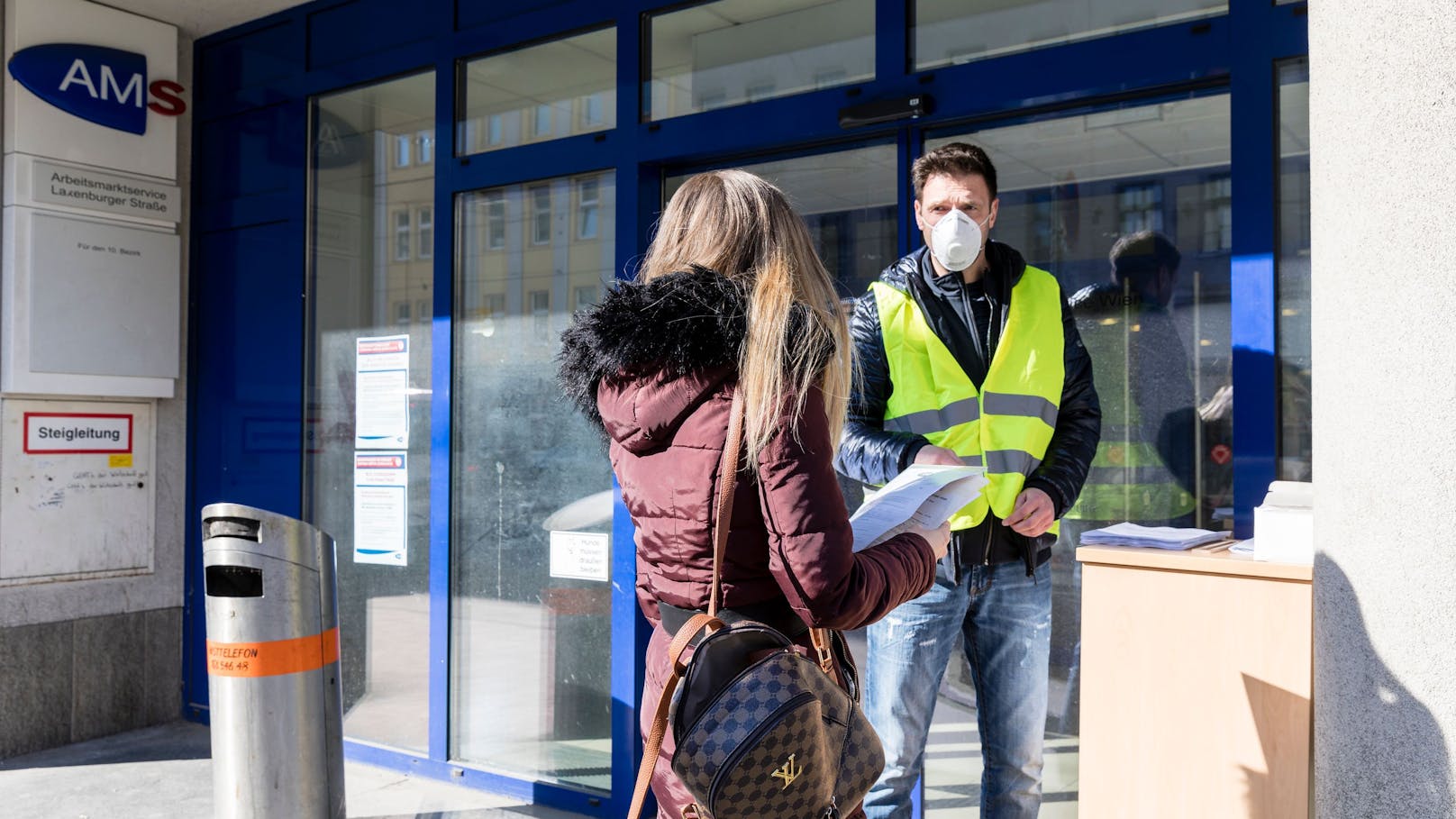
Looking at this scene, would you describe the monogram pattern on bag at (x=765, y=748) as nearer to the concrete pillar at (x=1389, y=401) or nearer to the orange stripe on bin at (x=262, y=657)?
the concrete pillar at (x=1389, y=401)

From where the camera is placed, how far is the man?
2.94m

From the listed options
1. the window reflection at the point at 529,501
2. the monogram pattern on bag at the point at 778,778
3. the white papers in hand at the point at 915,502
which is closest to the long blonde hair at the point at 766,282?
the white papers in hand at the point at 915,502

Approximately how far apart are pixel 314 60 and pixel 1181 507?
4.39 metres

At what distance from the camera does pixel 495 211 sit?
4.87 metres

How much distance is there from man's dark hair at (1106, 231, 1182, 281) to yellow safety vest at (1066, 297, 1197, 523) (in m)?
0.10

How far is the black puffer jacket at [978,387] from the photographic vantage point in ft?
9.63

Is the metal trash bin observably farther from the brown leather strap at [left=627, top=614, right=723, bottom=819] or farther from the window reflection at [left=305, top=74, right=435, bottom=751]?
the brown leather strap at [left=627, top=614, right=723, bottom=819]

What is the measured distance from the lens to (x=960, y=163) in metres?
3.02

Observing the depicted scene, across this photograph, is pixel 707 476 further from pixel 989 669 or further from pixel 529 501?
pixel 529 501

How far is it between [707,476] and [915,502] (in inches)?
17.8

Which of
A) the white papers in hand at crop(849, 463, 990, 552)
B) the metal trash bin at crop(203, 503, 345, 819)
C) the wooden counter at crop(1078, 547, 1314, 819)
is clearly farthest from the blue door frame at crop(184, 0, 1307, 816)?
the white papers in hand at crop(849, 463, 990, 552)

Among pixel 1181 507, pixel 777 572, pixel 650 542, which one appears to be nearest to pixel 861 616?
pixel 777 572

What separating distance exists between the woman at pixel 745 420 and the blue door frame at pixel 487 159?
5.72 feet

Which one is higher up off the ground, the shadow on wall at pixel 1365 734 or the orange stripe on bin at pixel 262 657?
the shadow on wall at pixel 1365 734
